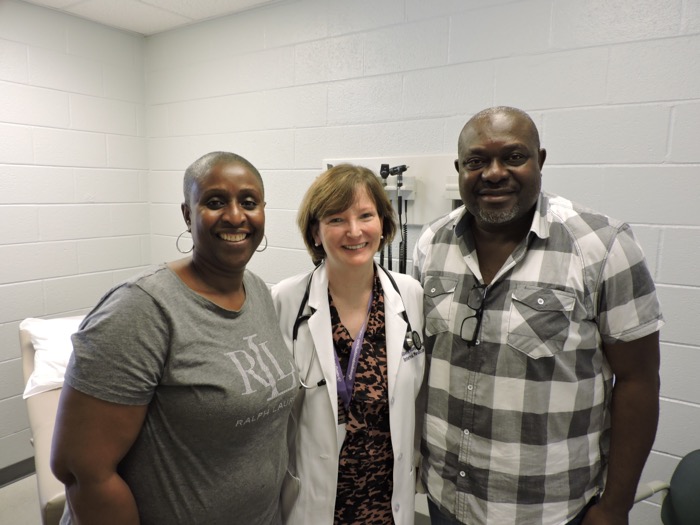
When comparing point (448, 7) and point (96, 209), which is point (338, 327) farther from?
point (96, 209)

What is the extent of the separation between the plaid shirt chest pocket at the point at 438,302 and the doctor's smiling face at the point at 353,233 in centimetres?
22

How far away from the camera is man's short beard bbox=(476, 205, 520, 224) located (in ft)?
4.23

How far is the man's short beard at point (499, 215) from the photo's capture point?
4.23 feet

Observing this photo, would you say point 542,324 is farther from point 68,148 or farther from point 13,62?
point 13,62

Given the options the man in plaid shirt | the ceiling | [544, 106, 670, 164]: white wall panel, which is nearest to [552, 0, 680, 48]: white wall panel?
[544, 106, 670, 164]: white wall panel

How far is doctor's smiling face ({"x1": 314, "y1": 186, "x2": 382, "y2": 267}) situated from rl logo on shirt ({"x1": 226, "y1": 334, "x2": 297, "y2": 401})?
1.28 ft

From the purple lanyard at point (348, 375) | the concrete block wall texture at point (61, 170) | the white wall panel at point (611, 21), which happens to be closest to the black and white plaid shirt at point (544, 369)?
the purple lanyard at point (348, 375)

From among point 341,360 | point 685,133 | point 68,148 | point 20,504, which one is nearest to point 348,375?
point 341,360

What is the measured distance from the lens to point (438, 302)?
147cm

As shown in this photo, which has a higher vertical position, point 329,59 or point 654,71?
point 329,59

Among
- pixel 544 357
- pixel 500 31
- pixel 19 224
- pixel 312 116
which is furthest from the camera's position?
pixel 19 224

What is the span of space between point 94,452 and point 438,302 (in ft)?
3.25

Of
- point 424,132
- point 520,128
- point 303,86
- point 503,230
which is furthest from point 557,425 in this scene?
point 303,86

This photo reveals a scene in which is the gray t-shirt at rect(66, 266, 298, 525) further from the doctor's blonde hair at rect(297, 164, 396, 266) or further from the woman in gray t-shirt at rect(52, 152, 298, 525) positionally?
the doctor's blonde hair at rect(297, 164, 396, 266)
